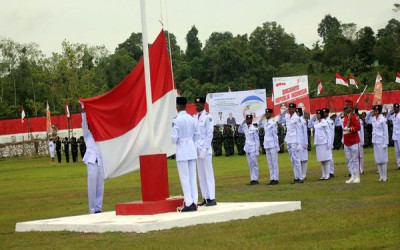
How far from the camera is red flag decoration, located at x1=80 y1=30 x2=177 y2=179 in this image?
678 inches

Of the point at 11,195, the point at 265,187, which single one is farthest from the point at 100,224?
the point at 11,195

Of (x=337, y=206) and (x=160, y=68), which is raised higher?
(x=160, y=68)

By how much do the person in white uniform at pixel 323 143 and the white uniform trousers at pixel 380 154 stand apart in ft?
7.31

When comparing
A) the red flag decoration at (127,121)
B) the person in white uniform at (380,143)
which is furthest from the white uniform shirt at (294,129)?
the red flag decoration at (127,121)

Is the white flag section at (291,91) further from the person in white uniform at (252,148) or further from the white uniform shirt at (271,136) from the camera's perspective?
the white uniform shirt at (271,136)

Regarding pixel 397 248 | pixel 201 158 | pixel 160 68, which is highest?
pixel 160 68

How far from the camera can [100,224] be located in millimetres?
14602

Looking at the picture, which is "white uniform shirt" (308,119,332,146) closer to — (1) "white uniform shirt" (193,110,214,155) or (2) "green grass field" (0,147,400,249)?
(2) "green grass field" (0,147,400,249)

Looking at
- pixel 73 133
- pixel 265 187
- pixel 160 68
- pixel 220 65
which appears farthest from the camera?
pixel 220 65

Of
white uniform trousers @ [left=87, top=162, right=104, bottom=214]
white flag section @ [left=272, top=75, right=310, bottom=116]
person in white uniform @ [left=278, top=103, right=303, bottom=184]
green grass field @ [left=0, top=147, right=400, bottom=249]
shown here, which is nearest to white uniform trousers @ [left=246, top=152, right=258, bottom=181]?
green grass field @ [left=0, top=147, right=400, bottom=249]

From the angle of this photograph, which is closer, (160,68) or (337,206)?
(337,206)

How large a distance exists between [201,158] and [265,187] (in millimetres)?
6396

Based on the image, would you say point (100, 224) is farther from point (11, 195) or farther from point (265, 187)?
point (11, 195)

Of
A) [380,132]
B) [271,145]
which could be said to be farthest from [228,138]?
[380,132]
